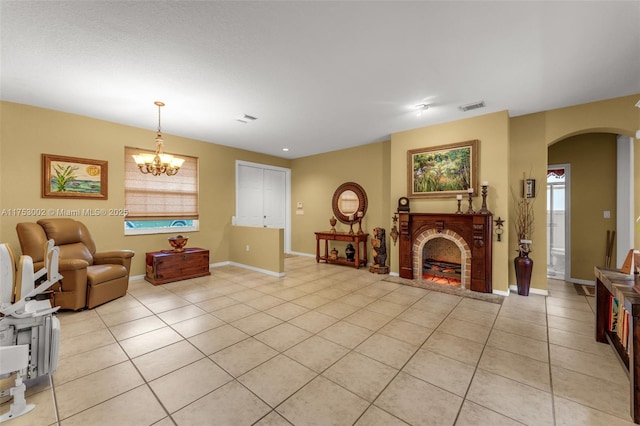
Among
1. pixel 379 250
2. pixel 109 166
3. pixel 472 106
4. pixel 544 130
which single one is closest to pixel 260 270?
pixel 379 250

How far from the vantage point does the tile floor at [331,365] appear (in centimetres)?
160

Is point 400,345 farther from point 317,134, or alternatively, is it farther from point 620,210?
point 620,210

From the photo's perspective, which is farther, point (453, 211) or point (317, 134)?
point (317, 134)

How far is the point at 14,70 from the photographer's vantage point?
2.74 metres

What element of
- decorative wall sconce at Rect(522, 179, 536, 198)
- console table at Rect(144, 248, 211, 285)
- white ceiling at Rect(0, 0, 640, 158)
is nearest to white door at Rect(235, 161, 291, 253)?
console table at Rect(144, 248, 211, 285)

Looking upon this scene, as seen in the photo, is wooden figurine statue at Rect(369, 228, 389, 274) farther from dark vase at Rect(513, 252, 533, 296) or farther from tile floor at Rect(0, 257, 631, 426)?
dark vase at Rect(513, 252, 533, 296)

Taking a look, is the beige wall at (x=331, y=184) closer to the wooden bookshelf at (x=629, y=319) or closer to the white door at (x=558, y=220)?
the white door at (x=558, y=220)

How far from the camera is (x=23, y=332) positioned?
1.74m

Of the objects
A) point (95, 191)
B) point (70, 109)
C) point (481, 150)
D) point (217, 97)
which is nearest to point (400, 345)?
point (481, 150)

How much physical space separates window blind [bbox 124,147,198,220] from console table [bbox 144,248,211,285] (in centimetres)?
83

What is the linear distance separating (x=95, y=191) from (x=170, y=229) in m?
1.34

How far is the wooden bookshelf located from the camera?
1.57 metres

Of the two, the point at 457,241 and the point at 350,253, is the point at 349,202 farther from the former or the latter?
the point at 457,241

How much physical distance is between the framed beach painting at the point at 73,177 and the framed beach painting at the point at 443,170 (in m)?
5.39
